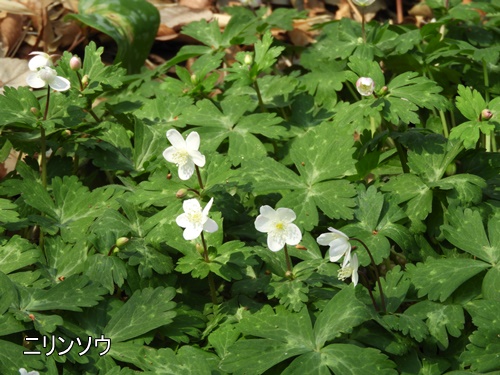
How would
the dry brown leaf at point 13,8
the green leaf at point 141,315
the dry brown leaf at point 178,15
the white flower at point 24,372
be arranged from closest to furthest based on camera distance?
the white flower at point 24,372 → the green leaf at point 141,315 → the dry brown leaf at point 13,8 → the dry brown leaf at point 178,15

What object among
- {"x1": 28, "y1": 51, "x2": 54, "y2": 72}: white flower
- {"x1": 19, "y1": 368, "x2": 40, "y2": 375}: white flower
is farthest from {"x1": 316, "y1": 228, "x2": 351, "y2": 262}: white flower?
{"x1": 28, "y1": 51, "x2": 54, "y2": 72}: white flower

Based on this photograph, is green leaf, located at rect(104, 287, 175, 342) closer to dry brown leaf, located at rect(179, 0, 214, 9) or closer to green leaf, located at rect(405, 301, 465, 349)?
green leaf, located at rect(405, 301, 465, 349)

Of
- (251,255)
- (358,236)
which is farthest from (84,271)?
(358,236)

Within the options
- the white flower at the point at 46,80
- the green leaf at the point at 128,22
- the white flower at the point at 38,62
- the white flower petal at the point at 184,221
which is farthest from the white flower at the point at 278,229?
the green leaf at the point at 128,22

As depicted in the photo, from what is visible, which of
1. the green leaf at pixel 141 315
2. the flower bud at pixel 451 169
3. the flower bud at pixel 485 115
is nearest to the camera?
the green leaf at pixel 141 315

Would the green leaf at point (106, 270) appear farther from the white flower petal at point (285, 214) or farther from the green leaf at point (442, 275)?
the green leaf at point (442, 275)

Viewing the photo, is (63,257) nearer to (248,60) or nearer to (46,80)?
(46,80)

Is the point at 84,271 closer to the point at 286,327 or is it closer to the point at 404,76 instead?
the point at 286,327
